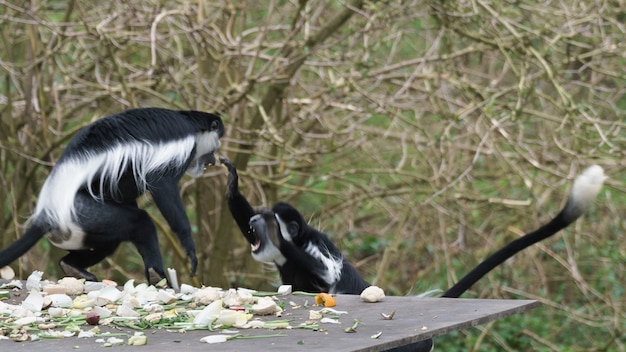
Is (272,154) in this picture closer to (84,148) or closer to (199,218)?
(199,218)

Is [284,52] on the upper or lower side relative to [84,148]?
upper

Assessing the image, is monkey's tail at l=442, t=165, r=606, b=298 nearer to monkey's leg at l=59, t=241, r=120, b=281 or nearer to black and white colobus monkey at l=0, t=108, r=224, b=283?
black and white colobus monkey at l=0, t=108, r=224, b=283

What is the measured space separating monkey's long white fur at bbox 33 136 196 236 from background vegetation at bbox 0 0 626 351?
754 mm

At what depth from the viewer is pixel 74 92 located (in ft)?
13.5

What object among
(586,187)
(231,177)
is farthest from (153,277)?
(586,187)

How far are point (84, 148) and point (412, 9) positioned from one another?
1.74 metres

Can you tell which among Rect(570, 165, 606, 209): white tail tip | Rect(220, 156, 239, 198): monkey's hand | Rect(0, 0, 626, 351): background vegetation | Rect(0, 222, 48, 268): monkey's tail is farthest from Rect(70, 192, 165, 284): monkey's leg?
Rect(570, 165, 606, 209): white tail tip

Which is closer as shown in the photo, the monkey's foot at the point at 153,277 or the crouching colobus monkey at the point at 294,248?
the monkey's foot at the point at 153,277

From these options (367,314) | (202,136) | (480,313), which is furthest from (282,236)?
(480,313)

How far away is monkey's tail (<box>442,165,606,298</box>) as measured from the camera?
7.66ft

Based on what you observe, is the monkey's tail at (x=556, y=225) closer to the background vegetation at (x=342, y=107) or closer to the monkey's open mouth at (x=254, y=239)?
the monkey's open mouth at (x=254, y=239)

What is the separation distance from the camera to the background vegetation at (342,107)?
137 inches

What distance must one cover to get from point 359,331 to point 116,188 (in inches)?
47.7

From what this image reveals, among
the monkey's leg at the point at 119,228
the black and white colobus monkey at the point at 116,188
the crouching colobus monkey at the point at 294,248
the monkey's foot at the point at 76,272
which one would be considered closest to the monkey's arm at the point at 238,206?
the crouching colobus monkey at the point at 294,248
